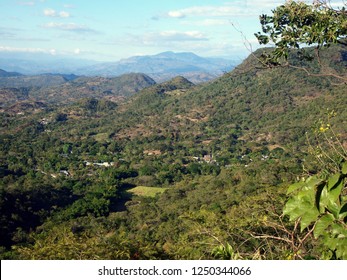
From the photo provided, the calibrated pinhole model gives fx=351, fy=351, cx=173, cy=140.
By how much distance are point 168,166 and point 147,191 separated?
7231mm

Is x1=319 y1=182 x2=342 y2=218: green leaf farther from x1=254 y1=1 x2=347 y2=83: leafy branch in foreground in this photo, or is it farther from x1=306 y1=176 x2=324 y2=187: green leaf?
x1=254 y1=1 x2=347 y2=83: leafy branch in foreground

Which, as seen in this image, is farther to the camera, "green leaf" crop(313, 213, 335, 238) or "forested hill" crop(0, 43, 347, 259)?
"forested hill" crop(0, 43, 347, 259)

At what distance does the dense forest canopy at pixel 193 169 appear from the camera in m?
2.86

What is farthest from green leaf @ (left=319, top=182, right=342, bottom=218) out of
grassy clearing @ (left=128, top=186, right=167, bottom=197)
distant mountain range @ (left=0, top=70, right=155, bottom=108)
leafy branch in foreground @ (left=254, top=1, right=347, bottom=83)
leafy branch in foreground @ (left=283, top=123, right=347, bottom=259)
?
distant mountain range @ (left=0, top=70, right=155, bottom=108)

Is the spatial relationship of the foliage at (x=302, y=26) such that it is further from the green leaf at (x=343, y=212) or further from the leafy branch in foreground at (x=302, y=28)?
the green leaf at (x=343, y=212)

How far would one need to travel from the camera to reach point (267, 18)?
152 inches

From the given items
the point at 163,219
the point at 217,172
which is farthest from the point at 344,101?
the point at 163,219

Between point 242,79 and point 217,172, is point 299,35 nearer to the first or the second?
point 217,172

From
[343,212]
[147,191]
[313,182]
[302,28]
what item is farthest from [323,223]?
[147,191]

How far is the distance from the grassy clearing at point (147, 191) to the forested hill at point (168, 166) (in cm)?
11

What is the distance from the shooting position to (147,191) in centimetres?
3256

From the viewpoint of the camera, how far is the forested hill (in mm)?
6301

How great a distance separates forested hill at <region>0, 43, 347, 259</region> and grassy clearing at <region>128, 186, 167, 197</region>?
0.38 ft

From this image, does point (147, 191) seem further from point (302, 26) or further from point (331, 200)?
point (331, 200)
